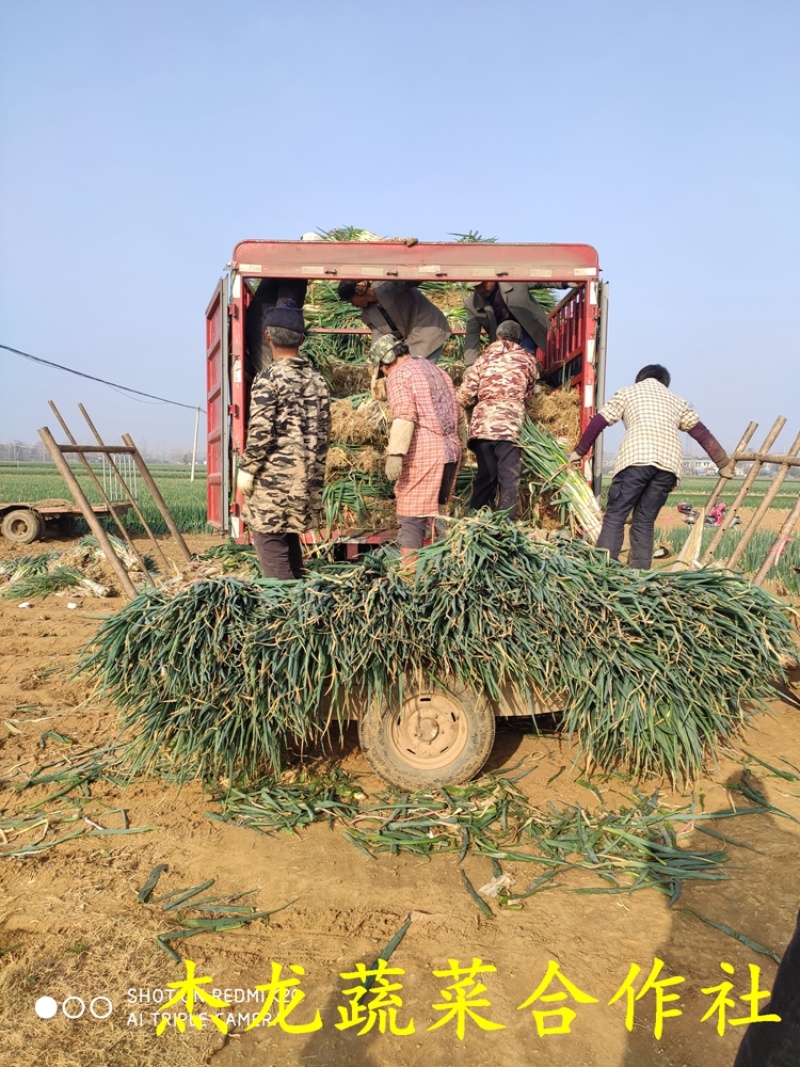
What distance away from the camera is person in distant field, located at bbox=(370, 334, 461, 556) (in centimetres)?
374

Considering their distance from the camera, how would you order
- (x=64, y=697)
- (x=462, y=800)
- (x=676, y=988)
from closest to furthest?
(x=676, y=988) < (x=462, y=800) < (x=64, y=697)

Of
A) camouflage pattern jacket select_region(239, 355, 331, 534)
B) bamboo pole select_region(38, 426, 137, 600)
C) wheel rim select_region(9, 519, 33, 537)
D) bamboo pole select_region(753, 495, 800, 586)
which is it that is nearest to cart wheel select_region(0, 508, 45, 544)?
wheel rim select_region(9, 519, 33, 537)

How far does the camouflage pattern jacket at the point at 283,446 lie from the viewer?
3502 millimetres

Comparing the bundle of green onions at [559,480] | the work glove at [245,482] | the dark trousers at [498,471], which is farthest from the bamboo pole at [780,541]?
the work glove at [245,482]

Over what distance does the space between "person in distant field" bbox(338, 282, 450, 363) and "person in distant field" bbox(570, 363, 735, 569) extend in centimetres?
128

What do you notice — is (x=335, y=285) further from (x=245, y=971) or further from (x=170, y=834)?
(x=245, y=971)

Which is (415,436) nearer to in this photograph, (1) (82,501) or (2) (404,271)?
(2) (404,271)

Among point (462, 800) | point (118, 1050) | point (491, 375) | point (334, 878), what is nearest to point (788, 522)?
point (491, 375)

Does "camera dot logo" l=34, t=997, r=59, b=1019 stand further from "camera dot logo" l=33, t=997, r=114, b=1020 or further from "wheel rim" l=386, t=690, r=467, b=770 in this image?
"wheel rim" l=386, t=690, r=467, b=770

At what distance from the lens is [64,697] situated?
469 centimetres

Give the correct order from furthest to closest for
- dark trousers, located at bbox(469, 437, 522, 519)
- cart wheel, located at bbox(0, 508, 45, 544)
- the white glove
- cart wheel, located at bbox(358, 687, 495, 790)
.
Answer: cart wheel, located at bbox(0, 508, 45, 544), dark trousers, located at bbox(469, 437, 522, 519), the white glove, cart wheel, located at bbox(358, 687, 495, 790)

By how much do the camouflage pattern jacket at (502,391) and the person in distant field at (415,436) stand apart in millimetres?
444

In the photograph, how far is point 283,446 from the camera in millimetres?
Result: 3576

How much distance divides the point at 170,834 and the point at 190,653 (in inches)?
31.0
